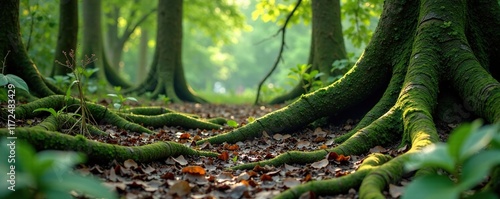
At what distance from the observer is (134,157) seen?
11.5ft

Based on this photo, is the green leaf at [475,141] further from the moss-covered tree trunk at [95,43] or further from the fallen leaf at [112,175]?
→ the moss-covered tree trunk at [95,43]

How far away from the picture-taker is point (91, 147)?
326cm

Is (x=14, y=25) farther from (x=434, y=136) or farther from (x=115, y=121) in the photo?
(x=434, y=136)

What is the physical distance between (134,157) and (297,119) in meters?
2.12

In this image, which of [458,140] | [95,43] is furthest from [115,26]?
[458,140]

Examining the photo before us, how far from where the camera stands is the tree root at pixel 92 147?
3.06m

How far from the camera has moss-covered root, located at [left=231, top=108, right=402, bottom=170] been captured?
374cm

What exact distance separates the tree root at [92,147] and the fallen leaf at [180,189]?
0.74 meters

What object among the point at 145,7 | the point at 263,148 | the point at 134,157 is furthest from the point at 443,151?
the point at 145,7

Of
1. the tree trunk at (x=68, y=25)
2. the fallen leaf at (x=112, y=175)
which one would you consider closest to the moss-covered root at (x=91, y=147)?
the fallen leaf at (x=112, y=175)

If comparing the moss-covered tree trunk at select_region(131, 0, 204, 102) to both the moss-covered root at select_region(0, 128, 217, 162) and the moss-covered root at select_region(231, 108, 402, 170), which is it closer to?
the moss-covered root at select_region(0, 128, 217, 162)

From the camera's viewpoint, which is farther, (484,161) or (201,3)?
(201,3)

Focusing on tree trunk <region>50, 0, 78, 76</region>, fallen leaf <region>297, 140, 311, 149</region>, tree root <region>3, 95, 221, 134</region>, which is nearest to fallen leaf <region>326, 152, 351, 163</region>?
fallen leaf <region>297, 140, 311, 149</region>

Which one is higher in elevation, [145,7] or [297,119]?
[145,7]
